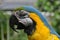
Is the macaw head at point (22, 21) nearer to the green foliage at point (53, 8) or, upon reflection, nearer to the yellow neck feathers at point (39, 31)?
the yellow neck feathers at point (39, 31)

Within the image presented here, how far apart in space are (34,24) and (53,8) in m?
1.74

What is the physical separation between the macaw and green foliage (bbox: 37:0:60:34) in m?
1.62

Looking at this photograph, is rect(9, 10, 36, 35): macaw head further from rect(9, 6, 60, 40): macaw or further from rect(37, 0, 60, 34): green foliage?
rect(37, 0, 60, 34): green foliage

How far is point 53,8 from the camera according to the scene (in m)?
3.84

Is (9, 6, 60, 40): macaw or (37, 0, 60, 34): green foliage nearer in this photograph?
(9, 6, 60, 40): macaw

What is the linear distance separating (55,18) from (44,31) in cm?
165

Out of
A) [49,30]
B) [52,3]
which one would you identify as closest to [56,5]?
[52,3]

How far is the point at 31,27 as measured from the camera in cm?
214

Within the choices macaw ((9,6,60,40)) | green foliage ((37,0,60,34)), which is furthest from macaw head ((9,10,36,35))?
green foliage ((37,0,60,34))

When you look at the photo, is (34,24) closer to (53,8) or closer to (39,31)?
(39,31)

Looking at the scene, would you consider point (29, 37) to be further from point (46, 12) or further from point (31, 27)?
point (46, 12)

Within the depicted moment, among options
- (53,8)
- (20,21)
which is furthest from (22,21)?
(53,8)

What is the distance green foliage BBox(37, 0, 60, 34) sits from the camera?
148 inches

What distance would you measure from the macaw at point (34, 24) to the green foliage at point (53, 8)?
1616mm
